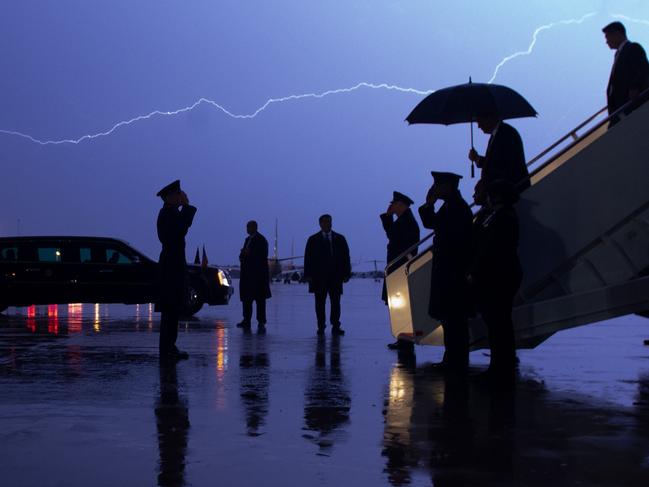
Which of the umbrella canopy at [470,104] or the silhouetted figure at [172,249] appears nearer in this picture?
the umbrella canopy at [470,104]

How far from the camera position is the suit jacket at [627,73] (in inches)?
384

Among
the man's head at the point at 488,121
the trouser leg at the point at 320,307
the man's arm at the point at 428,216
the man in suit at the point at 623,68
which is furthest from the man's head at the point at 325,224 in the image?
the man in suit at the point at 623,68

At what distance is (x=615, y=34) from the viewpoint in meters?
10.1

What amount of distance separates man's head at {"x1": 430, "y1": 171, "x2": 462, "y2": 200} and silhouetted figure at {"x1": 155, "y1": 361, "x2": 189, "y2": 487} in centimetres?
301

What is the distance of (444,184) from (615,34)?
2141mm

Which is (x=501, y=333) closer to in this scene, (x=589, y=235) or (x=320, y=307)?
(x=589, y=235)

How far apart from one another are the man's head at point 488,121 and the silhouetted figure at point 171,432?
3.69 metres

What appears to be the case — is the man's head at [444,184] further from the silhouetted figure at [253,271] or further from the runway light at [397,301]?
the silhouetted figure at [253,271]

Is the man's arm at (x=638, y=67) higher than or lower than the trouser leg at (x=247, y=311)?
higher

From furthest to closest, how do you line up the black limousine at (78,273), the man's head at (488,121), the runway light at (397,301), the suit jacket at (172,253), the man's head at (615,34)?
the black limousine at (78,273) < the runway light at (397,301) < the suit jacket at (172,253) < the man's head at (615,34) < the man's head at (488,121)

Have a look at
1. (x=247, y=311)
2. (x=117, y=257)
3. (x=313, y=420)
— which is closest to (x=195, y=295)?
(x=117, y=257)

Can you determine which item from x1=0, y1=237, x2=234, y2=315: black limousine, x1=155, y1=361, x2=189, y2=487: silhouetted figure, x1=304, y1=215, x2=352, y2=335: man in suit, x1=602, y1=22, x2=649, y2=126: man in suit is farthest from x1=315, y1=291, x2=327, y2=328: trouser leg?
x1=602, y1=22, x2=649, y2=126: man in suit

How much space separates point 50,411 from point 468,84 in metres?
6.12

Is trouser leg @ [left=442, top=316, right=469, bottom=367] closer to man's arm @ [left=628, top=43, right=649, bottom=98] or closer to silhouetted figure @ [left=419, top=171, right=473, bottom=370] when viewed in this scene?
silhouetted figure @ [left=419, top=171, right=473, bottom=370]
